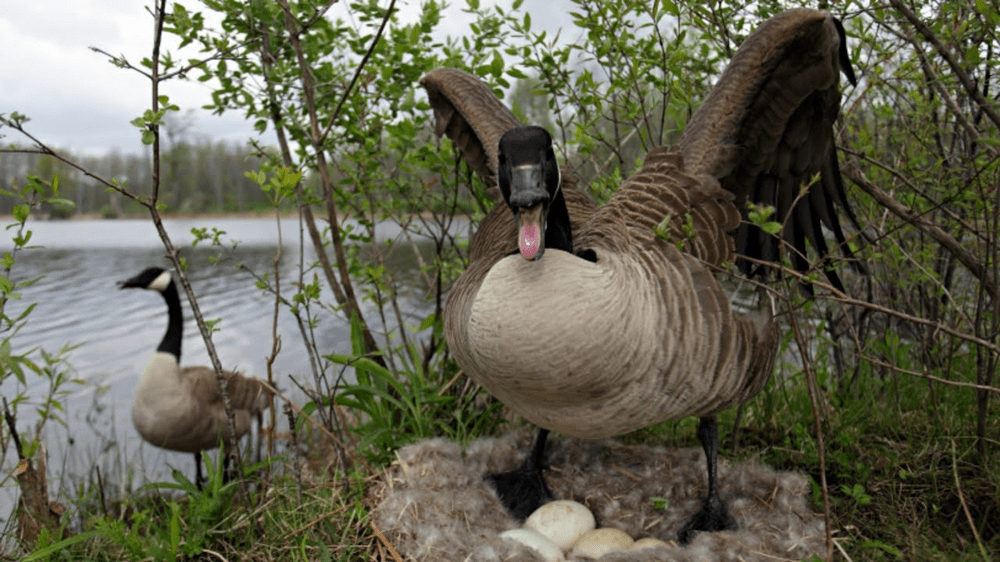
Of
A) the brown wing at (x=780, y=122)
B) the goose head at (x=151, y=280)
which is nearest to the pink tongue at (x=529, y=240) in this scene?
the brown wing at (x=780, y=122)

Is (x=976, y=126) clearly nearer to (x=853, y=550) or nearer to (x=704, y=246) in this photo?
(x=704, y=246)

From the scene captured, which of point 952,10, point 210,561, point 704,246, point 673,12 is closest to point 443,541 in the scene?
point 210,561

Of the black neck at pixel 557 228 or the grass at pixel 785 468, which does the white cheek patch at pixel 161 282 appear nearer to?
the grass at pixel 785 468

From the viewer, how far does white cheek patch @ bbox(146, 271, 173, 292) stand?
23.0 ft

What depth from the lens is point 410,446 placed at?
3369mm

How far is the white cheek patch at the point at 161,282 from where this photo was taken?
23.0 feet

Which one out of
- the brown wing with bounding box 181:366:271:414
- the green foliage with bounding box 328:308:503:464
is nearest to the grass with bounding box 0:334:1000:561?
the green foliage with bounding box 328:308:503:464

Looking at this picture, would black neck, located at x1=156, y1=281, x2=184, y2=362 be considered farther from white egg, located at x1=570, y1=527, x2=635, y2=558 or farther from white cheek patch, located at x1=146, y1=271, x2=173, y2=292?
white egg, located at x1=570, y1=527, x2=635, y2=558

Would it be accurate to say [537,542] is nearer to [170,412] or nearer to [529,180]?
[529,180]

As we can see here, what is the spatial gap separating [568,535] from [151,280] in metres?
5.84

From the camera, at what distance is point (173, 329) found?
249 inches

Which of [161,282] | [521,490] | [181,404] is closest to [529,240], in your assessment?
[521,490]

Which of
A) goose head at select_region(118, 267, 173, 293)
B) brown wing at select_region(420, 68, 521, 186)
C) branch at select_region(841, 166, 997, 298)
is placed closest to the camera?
branch at select_region(841, 166, 997, 298)

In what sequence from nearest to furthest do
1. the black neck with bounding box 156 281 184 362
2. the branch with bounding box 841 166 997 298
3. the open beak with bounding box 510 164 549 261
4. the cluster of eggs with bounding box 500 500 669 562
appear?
the open beak with bounding box 510 164 549 261 → the cluster of eggs with bounding box 500 500 669 562 → the branch with bounding box 841 166 997 298 → the black neck with bounding box 156 281 184 362
